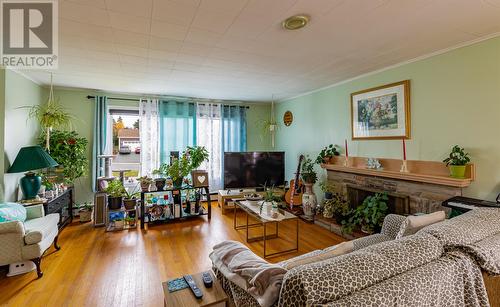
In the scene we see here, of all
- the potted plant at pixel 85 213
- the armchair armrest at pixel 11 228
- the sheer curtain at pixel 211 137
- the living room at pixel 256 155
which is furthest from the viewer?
the sheer curtain at pixel 211 137

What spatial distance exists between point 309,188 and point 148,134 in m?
3.29

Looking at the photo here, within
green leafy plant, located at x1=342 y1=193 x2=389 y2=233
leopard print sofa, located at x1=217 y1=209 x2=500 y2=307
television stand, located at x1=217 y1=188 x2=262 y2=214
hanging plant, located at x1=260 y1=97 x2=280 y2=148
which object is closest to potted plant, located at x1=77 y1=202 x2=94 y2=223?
television stand, located at x1=217 y1=188 x2=262 y2=214

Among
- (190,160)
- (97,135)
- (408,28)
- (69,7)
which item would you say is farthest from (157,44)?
(97,135)

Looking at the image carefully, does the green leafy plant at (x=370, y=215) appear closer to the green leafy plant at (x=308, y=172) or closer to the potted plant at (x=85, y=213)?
the green leafy plant at (x=308, y=172)

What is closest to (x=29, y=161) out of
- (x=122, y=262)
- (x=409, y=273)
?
(x=122, y=262)

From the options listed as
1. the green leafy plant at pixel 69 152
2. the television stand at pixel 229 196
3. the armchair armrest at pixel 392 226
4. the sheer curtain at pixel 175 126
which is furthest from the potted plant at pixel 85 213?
the armchair armrest at pixel 392 226

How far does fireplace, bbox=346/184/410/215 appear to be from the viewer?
9.35 feet

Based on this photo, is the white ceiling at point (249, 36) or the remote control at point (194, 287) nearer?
the remote control at point (194, 287)

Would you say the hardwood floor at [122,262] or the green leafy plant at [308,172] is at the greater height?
the green leafy plant at [308,172]

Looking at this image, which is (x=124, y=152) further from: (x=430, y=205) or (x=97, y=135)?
(x=430, y=205)

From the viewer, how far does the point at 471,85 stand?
2275 mm

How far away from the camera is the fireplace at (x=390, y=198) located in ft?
9.35

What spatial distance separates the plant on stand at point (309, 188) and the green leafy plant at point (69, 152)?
12.4ft

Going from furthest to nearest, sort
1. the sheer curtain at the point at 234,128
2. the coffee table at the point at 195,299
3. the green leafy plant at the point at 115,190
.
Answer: the sheer curtain at the point at 234,128, the green leafy plant at the point at 115,190, the coffee table at the point at 195,299
